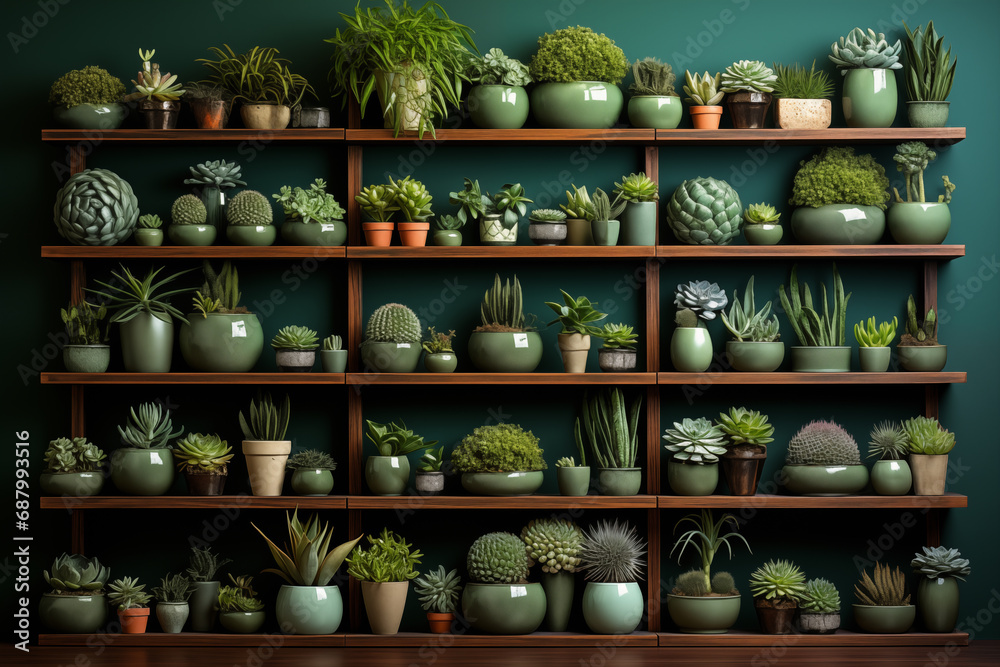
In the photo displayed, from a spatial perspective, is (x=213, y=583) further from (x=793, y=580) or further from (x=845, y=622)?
(x=845, y=622)

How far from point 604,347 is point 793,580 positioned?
40.7 inches

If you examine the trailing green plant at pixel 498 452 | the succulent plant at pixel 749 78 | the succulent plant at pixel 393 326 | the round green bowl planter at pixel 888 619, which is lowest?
the round green bowl planter at pixel 888 619

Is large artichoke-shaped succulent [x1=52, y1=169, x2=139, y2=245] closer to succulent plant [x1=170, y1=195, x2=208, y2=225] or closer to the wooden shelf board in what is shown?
succulent plant [x1=170, y1=195, x2=208, y2=225]

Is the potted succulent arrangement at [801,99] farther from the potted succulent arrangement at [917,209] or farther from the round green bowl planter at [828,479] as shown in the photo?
the round green bowl planter at [828,479]

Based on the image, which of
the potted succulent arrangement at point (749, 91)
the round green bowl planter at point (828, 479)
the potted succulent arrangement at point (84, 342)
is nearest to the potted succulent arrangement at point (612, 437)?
the round green bowl planter at point (828, 479)

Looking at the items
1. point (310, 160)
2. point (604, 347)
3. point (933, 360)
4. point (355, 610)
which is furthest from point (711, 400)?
point (310, 160)

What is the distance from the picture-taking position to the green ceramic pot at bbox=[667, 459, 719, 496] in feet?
11.1

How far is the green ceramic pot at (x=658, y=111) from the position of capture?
11.4 feet

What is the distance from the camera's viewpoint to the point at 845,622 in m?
3.59

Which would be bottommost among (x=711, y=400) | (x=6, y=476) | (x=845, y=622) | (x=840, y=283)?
(x=845, y=622)

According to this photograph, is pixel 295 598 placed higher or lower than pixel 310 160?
lower

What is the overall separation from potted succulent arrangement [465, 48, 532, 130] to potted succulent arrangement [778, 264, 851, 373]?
3.89ft

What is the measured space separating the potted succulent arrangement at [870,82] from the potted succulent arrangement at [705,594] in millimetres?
1531

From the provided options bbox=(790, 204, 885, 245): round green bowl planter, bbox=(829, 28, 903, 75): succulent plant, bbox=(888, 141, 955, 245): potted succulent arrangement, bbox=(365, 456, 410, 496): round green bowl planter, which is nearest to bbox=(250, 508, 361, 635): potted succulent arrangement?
bbox=(365, 456, 410, 496): round green bowl planter
